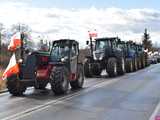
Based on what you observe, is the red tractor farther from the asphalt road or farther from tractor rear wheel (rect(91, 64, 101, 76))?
tractor rear wheel (rect(91, 64, 101, 76))

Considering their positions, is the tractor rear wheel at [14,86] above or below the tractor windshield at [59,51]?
below

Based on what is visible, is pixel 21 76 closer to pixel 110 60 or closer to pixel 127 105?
pixel 127 105

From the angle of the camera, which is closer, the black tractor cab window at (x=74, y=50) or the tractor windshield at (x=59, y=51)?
the tractor windshield at (x=59, y=51)

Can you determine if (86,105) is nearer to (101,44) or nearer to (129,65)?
(101,44)

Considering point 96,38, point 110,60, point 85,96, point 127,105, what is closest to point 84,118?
point 127,105

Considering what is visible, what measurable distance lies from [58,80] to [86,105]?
3741mm

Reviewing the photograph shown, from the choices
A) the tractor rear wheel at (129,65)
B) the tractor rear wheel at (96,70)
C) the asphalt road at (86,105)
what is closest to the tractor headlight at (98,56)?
the tractor rear wheel at (96,70)

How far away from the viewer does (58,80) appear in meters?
19.7

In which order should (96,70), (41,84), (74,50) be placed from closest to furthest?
(41,84) < (74,50) < (96,70)

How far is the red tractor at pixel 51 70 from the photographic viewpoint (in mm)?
19922

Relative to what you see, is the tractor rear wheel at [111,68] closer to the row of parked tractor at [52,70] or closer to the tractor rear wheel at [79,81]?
the row of parked tractor at [52,70]

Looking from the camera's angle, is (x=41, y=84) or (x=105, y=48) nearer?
(x=41, y=84)

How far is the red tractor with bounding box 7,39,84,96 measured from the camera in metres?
19.9

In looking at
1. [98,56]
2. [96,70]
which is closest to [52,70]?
[96,70]
